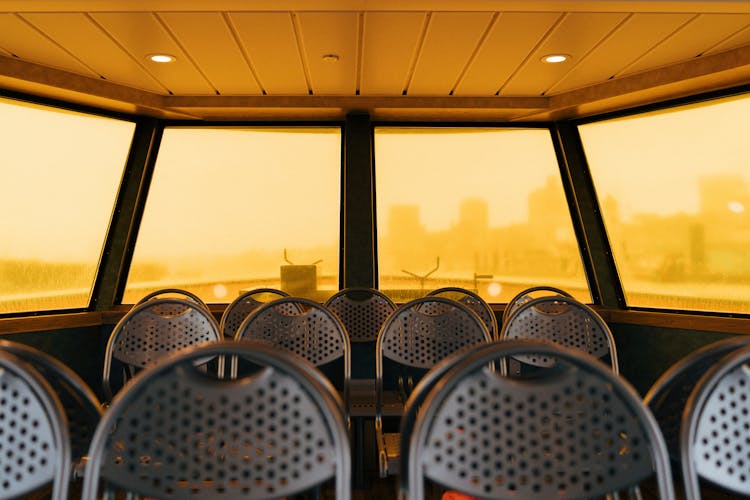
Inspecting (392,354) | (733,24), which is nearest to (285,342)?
(392,354)

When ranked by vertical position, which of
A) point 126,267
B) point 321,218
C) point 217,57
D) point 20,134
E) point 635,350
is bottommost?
point 635,350

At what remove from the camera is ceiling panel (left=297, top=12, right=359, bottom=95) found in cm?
A: 330

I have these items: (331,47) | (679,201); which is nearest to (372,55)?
(331,47)

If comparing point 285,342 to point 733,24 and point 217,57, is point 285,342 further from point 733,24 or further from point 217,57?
point 733,24

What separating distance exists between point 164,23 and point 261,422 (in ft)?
9.24

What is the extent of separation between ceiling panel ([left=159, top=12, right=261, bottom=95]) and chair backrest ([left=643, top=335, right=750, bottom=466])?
2.70m

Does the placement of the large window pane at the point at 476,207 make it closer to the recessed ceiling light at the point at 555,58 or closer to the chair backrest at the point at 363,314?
the chair backrest at the point at 363,314

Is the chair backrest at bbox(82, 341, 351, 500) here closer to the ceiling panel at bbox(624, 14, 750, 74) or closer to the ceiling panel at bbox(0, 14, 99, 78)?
the ceiling panel at bbox(0, 14, 99, 78)

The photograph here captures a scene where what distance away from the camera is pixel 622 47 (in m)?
3.74

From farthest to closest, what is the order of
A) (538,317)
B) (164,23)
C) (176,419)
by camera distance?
(164,23) → (538,317) → (176,419)

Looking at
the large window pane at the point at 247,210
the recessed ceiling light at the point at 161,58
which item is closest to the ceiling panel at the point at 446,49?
the large window pane at the point at 247,210

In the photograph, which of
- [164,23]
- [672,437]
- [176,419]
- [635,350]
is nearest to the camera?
[176,419]

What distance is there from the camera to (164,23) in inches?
130

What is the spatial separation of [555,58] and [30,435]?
3604 millimetres
